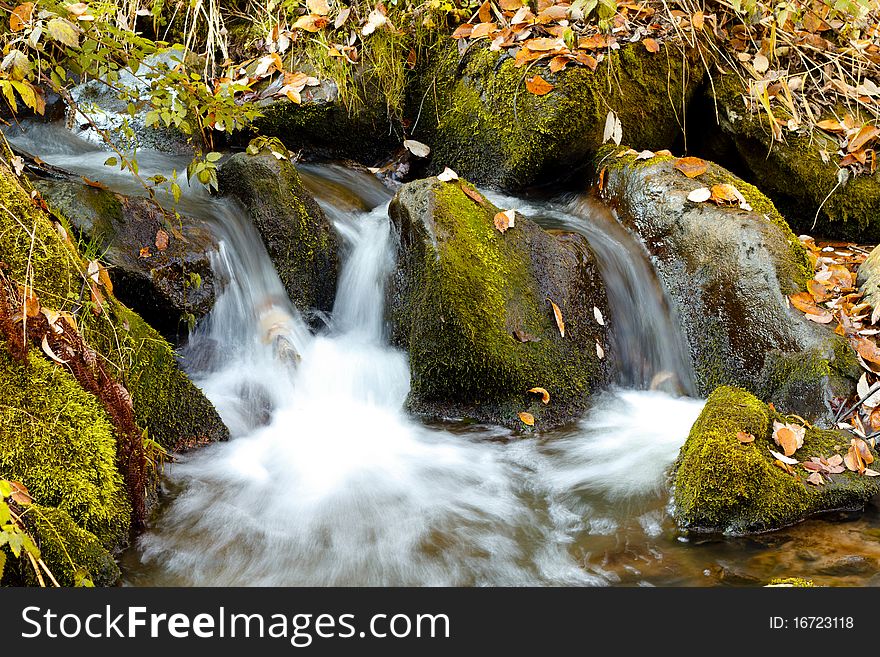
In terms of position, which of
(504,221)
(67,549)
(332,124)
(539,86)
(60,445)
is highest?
(539,86)

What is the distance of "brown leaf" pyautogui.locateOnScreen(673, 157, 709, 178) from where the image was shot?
196 inches

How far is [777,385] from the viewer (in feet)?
14.1

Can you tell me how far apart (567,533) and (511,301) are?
147cm

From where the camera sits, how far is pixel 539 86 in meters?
5.58

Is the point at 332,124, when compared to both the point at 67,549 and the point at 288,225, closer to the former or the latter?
the point at 288,225

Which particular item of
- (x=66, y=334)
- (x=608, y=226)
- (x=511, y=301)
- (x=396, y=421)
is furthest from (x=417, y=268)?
(x=66, y=334)

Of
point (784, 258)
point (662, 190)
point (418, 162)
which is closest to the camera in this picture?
point (784, 258)

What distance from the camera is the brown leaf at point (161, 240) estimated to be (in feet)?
14.1

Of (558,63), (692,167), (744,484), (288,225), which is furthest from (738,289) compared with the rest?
(288,225)

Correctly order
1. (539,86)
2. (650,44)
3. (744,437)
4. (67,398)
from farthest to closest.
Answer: (650,44) → (539,86) → (744,437) → (67,398)

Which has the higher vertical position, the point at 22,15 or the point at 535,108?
the point at 22,15

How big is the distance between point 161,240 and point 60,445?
189 centimetres
